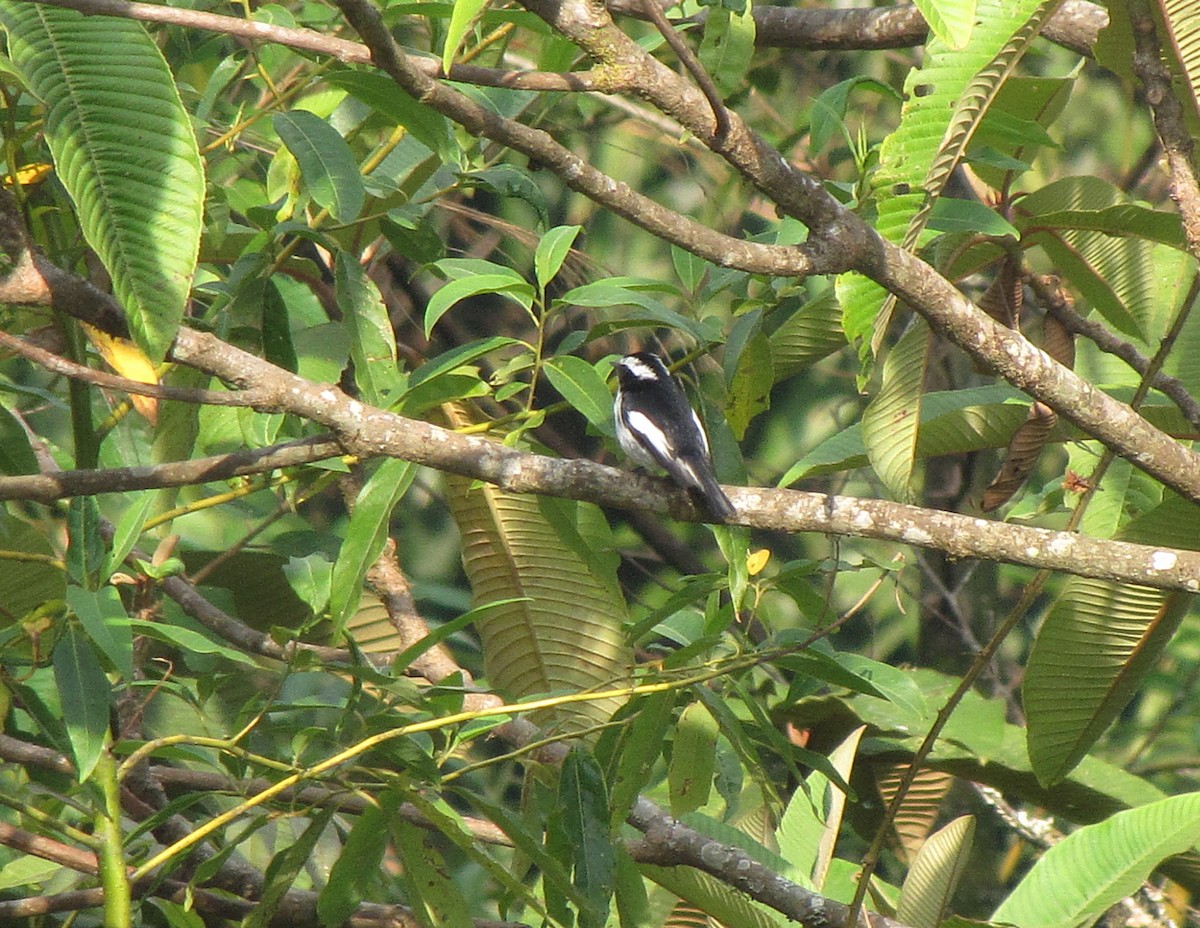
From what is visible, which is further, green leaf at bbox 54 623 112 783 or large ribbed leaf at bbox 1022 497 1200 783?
large ribbed leaf at bbox 1022 497 1200 783

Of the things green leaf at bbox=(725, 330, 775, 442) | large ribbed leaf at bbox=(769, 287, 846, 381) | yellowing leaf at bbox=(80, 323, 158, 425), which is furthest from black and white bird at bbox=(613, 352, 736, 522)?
yellowing leaf at bbox=(80, 323, 158, 425)

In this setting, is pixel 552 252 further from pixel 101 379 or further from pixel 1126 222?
pixel 1126 222

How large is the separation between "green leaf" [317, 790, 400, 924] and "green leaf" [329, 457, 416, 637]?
27cm

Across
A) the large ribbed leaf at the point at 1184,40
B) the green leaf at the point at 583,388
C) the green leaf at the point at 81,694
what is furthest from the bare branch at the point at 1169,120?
the green leaf at the point at 81,694

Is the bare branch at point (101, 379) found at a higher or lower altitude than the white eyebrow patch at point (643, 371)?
higher

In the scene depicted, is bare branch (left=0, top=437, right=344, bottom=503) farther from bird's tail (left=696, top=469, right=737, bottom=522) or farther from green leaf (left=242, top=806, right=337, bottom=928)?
bird's tail (left=696, top=469, right=737, bottom=522)

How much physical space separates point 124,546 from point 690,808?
108 cm

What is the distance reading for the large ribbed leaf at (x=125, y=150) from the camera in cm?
176

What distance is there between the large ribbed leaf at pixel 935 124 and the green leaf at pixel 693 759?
0.77 m

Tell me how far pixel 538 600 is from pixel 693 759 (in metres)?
0.51

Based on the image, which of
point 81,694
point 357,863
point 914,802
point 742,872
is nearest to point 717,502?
point 742,872

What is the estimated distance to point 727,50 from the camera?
2.23 m

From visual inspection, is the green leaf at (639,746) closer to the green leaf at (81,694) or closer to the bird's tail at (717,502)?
the bird's tail at (717,502)

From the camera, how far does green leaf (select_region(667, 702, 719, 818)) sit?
2.39 m
